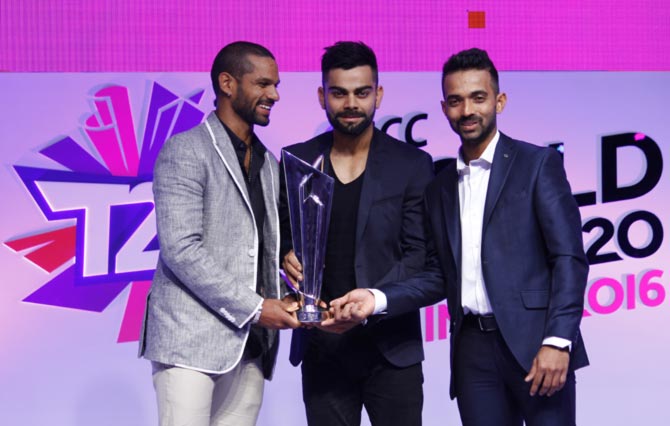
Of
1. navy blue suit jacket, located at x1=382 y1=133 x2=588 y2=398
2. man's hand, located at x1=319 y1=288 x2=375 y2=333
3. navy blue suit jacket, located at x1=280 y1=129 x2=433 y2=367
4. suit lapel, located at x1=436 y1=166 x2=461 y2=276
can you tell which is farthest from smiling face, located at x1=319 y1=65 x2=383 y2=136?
man's hand, located at x1=319 y1=288 x2=375 y2=333

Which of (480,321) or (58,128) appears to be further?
(58,128)

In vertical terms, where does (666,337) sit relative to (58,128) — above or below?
below

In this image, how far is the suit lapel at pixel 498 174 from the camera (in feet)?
8.46

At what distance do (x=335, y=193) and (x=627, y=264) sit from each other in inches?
82.3

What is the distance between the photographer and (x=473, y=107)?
8.77 feet

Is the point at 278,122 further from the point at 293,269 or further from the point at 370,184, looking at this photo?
the point at 293,269

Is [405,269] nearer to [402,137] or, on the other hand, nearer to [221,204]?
[221,204]

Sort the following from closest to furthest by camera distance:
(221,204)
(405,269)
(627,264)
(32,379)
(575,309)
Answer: (575,309) → (221,204) → (405,269) → (32,379) → (627,264)

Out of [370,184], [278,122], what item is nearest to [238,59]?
[370,184]

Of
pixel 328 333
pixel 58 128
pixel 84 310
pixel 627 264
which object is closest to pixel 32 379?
pixel 84 310

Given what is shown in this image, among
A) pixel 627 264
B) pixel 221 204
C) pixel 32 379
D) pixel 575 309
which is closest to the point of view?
pixel 575 309

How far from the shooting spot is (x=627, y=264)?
429 centimetres

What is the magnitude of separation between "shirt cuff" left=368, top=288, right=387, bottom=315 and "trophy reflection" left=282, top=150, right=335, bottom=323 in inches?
6.3

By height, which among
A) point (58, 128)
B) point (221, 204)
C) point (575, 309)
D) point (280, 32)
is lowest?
point (575, 309)
